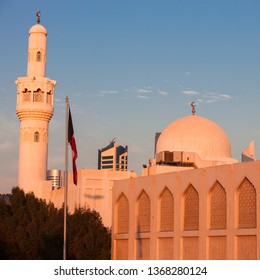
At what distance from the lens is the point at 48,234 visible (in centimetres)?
4819

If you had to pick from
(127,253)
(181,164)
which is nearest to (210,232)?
(127,253)

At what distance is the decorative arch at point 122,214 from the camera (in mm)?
42812

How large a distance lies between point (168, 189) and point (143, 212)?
8.84 ft

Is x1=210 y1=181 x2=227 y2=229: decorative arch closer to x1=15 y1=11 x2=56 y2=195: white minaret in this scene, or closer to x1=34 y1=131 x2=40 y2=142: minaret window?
x1=15 y1=11 x2=56 y2=195: white minaret

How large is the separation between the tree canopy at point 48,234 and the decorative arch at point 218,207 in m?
12.9

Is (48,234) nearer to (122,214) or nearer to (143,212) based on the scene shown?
(122,214)

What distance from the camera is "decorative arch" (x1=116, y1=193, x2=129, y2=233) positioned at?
4281 cm

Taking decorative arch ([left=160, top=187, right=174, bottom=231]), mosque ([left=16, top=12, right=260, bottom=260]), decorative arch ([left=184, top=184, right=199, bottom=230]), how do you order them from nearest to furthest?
mosque ([left=16, top=12, right=260, bottom=260]) → decorative arch ([left=184, top=184, right=199, bottom=230]) → decorative arch ([left=160, top=187, right=174, bottom=231])

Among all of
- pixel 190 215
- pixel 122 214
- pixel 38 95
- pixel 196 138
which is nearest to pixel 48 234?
pixel 122 214

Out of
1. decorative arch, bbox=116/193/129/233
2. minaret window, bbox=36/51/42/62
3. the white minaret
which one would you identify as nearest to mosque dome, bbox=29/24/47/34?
the white minaret

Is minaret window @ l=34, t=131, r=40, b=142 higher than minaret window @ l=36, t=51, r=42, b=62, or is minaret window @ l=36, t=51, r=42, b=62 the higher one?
minaret window @ l=36, t=51, r=42, b=62

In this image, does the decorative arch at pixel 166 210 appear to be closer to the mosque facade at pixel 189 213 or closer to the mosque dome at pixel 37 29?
the mosque facade at pixel 189 213

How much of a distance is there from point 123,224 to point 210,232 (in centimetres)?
839

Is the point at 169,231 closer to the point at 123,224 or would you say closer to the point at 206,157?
the point at 123,224
